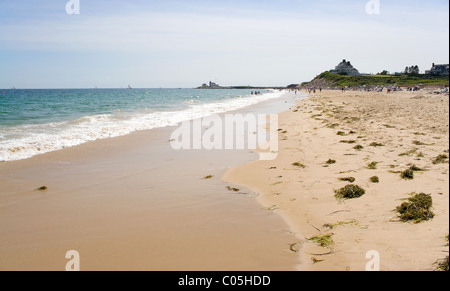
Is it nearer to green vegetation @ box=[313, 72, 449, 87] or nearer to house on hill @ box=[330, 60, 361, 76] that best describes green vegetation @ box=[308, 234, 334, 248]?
green vegetation @ box=[313, 72, 449, 87]

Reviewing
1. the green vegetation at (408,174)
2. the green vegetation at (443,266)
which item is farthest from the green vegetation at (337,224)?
the green vegetation at (408,174)

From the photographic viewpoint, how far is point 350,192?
5.90 m

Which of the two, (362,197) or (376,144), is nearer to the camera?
(362,197)

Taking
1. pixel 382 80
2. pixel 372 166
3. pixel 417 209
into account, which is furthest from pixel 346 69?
pixel 417 209

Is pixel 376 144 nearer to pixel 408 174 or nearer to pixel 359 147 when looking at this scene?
pixel 359 147

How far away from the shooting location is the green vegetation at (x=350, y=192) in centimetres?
583

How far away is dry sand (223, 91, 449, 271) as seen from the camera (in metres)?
3.88

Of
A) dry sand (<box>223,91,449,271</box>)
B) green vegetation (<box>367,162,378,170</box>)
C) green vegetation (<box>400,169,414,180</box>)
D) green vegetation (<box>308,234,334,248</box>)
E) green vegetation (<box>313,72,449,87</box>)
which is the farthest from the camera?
green vegetation (<box>313,72,449,87</box>)

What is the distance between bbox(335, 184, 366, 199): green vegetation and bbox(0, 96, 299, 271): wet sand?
5.07ft

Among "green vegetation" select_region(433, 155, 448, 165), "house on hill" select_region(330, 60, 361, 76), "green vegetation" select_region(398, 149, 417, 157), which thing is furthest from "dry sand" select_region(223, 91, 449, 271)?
"house on hill" select_region(330, 60, 361, 76)

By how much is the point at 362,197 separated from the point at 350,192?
25 centimetres
